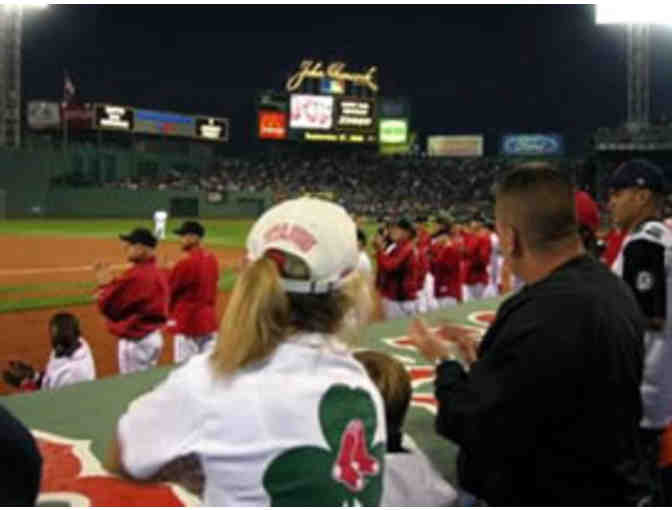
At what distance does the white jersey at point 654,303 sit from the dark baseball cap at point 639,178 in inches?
15.2

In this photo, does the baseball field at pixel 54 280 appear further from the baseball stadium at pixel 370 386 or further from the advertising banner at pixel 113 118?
the advertising banner at pixel 113 118

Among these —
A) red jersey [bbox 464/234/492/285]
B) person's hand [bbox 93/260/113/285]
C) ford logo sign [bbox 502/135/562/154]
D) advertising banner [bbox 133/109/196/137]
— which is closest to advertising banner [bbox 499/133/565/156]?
ford logo sign [bbox 502/135/562/154]

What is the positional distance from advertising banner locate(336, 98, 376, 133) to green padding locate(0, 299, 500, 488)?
198ft

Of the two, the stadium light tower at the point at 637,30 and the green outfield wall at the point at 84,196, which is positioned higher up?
the stadium light tower at the point at 637,30

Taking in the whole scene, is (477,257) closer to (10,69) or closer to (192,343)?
(192,343)

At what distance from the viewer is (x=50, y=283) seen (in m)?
16.3

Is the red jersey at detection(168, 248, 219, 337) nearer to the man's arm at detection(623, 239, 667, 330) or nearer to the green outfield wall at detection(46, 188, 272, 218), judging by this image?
the man's arm at detection(623, 239, 667, 330)

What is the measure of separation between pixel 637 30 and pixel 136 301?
3152 cm

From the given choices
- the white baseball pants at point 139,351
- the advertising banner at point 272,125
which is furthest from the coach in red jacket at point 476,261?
the advertising banner at point 272,125

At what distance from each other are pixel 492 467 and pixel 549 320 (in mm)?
437

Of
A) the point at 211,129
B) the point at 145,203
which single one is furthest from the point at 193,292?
the point at 211,129

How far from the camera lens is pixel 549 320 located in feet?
6.41

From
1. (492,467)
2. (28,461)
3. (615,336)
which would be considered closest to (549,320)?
(615,336)

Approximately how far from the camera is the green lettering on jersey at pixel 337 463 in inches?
65.7
